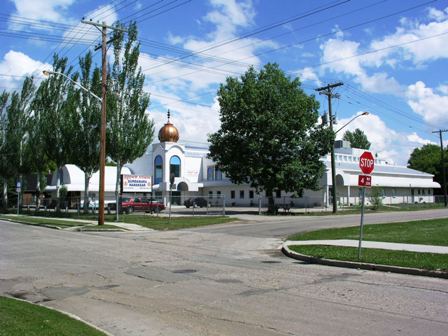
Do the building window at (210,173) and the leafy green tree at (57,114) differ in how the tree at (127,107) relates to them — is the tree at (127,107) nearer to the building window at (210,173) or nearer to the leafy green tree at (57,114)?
the leafy green tree at (57,114)

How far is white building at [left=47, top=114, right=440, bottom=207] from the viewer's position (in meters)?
65.0

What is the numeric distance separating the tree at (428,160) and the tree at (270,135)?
5292 cm

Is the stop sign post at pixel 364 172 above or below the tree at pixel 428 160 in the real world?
below

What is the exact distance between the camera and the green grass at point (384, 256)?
11872 millimetres

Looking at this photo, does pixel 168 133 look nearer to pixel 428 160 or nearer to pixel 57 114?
pixel 57 114

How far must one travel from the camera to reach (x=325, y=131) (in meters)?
44.2

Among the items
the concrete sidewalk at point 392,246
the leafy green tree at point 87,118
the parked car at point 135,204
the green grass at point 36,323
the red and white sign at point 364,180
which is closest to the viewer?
the green grass at point 36,323

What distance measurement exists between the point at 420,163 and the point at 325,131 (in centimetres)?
5933

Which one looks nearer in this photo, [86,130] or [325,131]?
[86,130]

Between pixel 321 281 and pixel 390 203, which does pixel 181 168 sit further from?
pixel 321 281

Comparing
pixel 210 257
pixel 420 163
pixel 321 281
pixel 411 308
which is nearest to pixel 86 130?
pixel 210 257

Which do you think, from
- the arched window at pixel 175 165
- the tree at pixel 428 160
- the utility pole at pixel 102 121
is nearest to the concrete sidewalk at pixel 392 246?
the utility pole at pixel 102 121

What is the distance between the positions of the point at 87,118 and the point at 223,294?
3389cm

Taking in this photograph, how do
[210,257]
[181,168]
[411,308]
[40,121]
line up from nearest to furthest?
[411,308], [210,257], [40,121], [181,168]
